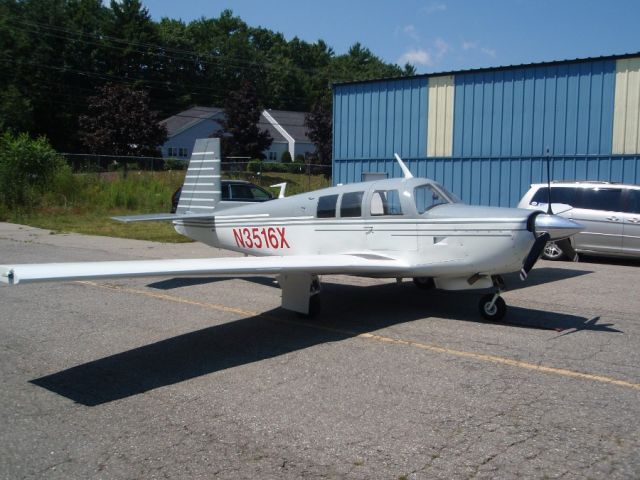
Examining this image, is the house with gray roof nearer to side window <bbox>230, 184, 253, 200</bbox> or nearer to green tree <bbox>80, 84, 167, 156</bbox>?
green tree <bbox>80, 84, 167, 156</bbox>

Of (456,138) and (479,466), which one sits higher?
(456,138)

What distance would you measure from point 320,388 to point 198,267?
2177mm

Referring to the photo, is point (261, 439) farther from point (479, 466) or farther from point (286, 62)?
point (286, 62)

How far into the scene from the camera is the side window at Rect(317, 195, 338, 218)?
9227 mm

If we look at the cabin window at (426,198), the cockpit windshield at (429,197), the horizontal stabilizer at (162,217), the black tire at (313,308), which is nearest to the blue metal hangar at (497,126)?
the cockpit windshield at (429,197)

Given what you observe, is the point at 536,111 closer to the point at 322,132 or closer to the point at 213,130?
the point at 322,132

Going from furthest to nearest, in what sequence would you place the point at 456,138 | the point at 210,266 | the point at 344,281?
the point at 456,138 < the point at 344,281 < the point at 210,266

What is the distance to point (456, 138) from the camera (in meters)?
19.3

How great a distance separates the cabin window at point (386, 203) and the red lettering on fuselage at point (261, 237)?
165 centimetres

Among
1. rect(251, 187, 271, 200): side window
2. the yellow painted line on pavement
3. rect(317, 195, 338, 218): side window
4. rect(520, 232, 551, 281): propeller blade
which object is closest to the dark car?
rect(251, 187, 271, 200): side window

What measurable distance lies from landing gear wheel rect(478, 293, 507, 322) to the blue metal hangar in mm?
10412

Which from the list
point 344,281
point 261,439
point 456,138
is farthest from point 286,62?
point 261,439

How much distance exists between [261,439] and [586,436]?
241 centimetres

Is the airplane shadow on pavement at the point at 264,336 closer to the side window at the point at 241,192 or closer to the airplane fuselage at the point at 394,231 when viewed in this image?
the airplane fuselage at the point at 394,231
